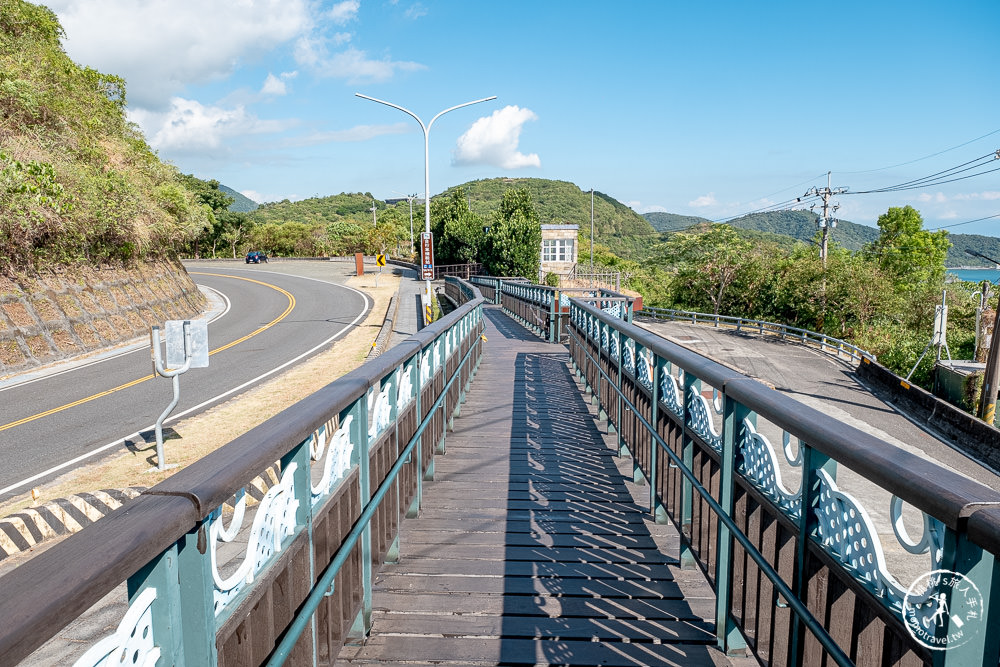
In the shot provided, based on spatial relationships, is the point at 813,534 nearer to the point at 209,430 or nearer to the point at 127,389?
the point at 209,430

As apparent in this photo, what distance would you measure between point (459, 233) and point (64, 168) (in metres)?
45.7

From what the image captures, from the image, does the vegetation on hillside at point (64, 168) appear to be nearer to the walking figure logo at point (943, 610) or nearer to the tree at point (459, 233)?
the walking figure logo at point (943, 610)

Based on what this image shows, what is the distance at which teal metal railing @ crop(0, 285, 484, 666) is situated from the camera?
113 cm

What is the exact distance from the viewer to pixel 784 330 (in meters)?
38.9

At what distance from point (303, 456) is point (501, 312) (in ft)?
87.6

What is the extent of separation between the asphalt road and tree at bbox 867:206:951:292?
6867 cm

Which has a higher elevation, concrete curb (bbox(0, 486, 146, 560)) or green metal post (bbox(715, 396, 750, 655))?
green metal post (bbox(715, 396, 750, 655))

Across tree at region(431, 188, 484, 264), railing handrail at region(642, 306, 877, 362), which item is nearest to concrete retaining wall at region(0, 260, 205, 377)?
railing handrail at region(642, 306, 877, 362)

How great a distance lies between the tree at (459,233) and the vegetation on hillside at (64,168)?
3534 centimetres

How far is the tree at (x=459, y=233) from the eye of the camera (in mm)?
65812

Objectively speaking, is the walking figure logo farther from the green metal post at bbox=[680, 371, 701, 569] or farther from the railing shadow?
the green metal post at bbox=[680, 371, 701, 569]

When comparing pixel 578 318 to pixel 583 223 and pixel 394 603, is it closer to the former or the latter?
pixel 394 603

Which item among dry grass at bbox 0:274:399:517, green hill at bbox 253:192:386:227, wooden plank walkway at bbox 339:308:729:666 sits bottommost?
dry grass at bbox 0:274:399:517

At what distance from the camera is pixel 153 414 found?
1410cm
